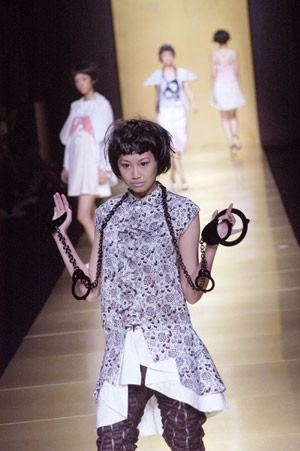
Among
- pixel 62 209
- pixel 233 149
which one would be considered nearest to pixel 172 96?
pixel 233 149

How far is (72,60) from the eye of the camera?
28.0 feet

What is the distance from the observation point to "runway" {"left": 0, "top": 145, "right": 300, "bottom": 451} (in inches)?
145

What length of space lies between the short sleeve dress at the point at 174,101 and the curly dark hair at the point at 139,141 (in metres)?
7.54

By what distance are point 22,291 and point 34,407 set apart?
1319mm

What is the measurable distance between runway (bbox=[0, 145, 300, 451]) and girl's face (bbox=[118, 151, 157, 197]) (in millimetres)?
1411

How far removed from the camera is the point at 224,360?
4.46 meters

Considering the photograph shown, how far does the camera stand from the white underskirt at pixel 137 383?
7.92ft

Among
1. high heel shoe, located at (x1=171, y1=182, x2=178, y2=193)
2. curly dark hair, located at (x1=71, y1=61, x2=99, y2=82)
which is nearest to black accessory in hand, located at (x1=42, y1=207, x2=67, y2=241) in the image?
curly dark hair, located at (x1=71, y1=61, x2=99, y2=82)

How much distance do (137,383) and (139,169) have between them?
1.98ft

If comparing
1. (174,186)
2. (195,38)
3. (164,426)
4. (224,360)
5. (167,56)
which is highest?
(195,38)

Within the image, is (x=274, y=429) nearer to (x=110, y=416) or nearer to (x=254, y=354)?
(x=254, y=354)

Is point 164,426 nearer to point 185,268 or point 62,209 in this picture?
point 185,268

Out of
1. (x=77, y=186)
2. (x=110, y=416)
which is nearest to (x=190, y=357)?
(x=110, y=416)

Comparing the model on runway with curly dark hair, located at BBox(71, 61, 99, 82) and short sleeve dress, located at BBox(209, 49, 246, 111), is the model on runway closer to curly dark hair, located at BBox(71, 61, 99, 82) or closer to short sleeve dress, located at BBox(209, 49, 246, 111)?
curly dark hair, located at BBox(71, 61, 99, 82)
